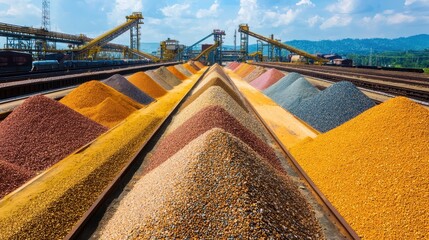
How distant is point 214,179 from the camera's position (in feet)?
20.0

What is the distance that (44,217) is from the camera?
23.2ft

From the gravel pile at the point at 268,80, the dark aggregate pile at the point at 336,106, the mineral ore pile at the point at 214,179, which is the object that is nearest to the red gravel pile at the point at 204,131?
the mineral ore pile at the point at 214,179

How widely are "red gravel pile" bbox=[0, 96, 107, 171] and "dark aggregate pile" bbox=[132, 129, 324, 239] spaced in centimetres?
596

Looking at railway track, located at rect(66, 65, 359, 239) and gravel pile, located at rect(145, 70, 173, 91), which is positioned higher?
gravel pile, located at rect(145, 70, 173, 91)

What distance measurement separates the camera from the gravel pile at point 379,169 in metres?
6.70

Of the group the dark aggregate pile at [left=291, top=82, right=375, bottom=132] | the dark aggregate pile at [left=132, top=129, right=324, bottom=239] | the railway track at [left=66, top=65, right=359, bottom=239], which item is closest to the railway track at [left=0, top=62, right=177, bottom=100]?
the railway track at [left=66, top=65, right=359, bottom=239]

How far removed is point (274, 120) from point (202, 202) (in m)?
14.5

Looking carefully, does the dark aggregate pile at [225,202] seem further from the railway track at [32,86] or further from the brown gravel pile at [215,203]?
the railway track at [32,86]

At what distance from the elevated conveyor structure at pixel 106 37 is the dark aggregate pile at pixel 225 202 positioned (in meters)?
72.4

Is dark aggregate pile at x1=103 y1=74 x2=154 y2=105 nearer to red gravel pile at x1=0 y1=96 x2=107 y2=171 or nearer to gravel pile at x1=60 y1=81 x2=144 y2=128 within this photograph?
gravel pile at x1=60 y1=81 x2=144 y2=128

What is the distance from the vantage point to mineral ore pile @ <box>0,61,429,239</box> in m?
5.50

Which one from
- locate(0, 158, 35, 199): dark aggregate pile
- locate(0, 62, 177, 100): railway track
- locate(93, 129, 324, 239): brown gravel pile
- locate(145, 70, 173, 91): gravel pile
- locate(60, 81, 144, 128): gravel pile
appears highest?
locate(145, 70, 173, 91): gravel pile

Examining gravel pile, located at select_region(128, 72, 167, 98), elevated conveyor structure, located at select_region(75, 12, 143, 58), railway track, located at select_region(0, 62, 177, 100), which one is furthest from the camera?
elevated conveyor structure, located at select_region(75, 12, 143, 58)

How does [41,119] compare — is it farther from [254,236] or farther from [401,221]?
[401,221]
